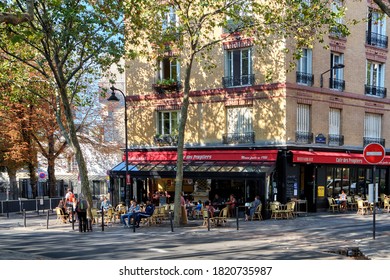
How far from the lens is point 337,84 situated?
29453 mm

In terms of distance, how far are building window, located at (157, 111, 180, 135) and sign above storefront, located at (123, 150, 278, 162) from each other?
1.40 meters

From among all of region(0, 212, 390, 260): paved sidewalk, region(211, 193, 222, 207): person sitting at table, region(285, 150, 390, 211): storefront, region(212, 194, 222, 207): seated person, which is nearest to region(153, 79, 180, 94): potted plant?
region(211, 193, 222, 207): person sitting at table

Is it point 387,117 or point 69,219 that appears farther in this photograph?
point 387,117

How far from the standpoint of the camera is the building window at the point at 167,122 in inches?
1227

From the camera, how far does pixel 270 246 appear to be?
1599 cm

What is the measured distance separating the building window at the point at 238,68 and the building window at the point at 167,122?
432 centimetres

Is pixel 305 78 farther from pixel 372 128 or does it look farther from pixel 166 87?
pixel 166 87

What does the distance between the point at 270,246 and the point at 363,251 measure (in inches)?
114

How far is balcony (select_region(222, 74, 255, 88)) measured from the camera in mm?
27656

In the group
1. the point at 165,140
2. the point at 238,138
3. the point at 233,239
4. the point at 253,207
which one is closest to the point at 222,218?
the point at 253,207

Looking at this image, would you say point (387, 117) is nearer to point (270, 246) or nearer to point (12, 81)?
point (270, 246)

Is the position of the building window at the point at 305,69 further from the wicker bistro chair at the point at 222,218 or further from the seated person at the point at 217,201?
the wicker bistro chair at the point at 222,218

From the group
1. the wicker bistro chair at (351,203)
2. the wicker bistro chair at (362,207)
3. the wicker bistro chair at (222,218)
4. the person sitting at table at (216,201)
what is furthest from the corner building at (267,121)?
the wicker bistro chair at (222,218)

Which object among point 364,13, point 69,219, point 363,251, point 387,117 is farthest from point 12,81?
point 387,117
